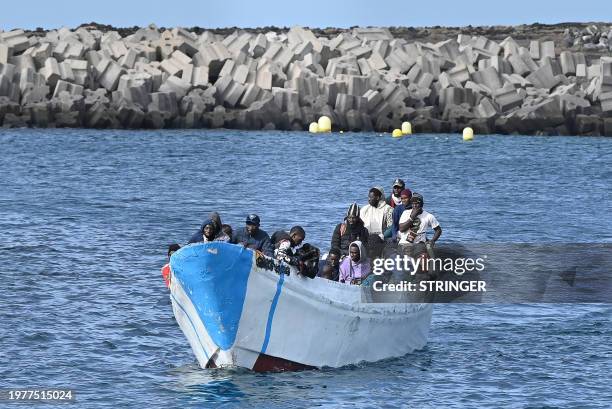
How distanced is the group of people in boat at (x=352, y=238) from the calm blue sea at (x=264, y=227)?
1.51 m

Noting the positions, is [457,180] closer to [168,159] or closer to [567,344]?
[168,159]

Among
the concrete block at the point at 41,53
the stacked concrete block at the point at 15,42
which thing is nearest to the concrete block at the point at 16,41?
the stacked concrete block at the point at 15,42

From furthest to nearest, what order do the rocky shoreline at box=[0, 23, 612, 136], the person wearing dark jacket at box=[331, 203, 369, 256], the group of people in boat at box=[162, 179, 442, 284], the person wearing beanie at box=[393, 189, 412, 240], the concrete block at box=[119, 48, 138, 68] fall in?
the concrete block at box=[119, 48, 138, 68] < the rocky shoreline at box=[0, 23, 612, 136] < the person wearing beanie at box=[393, 189, 412, 240] < the person wearing dark jacket at box=[331, 203, 369, 256] < the group of people in boat at box=[162, 179, 442, 284]

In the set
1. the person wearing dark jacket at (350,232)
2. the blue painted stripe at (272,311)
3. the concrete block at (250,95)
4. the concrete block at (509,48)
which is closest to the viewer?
the blue painted stripe at (272,311)

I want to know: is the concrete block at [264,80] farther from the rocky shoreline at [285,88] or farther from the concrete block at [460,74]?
the concrete block at [460,74]

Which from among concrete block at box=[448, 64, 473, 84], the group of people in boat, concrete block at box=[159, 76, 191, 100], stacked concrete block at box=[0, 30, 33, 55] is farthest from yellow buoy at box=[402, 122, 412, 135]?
the group of people in boat

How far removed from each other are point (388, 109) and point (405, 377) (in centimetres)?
6522

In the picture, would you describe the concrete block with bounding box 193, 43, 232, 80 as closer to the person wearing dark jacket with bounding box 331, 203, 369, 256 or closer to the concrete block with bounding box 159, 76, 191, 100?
the concrete block with bounding box 159, 76, 191, 100

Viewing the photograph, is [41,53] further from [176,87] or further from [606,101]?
[606,101]

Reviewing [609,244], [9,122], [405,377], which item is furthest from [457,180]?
[405,377]

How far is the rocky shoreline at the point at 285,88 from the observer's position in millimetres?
86750

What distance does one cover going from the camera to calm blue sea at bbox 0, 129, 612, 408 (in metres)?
23.4

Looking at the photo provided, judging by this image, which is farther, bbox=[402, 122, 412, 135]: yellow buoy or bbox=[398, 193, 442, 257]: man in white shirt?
bbox=[402, 122, 412, 135]: yellow buoy

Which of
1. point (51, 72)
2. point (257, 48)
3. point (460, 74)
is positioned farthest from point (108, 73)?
point (460, 74)
